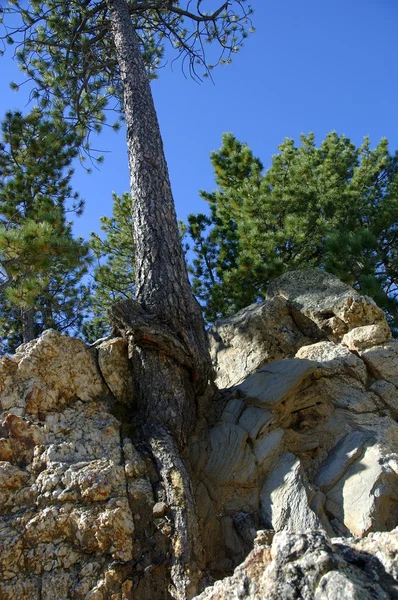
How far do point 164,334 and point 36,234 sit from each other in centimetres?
206

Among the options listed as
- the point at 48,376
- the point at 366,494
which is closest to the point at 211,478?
the point at 366,494

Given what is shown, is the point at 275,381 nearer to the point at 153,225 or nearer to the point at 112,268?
the point at 153,225

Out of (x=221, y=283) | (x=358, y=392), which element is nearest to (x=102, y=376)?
(x=358, y=392)

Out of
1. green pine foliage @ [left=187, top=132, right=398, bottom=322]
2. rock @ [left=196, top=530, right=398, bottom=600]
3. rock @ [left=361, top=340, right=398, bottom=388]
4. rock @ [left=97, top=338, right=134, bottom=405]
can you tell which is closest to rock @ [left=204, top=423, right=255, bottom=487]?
rock @ [left=97, top=338, right=134, bottom=405]

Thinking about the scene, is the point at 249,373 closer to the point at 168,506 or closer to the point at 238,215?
the point at 168,506

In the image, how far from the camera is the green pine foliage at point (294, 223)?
8.72 meters

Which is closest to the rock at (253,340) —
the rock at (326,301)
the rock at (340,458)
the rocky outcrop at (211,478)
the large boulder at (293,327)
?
the large boulder at (293,327)

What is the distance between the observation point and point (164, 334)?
15.0 feet

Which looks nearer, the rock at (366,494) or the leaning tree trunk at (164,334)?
the leaning tree trunk at (164,334)

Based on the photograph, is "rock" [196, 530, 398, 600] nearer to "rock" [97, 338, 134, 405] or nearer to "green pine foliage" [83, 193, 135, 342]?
"rock" [97, 338, 134, 405]

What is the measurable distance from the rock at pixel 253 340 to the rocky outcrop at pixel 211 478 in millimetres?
528

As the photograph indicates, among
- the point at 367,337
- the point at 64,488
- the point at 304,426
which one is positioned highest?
the point at 367,337

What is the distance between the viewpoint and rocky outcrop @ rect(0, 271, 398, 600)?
7.31 ft

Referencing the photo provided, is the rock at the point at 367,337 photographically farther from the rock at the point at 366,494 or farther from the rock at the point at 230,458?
the rock at the point at 230,458
